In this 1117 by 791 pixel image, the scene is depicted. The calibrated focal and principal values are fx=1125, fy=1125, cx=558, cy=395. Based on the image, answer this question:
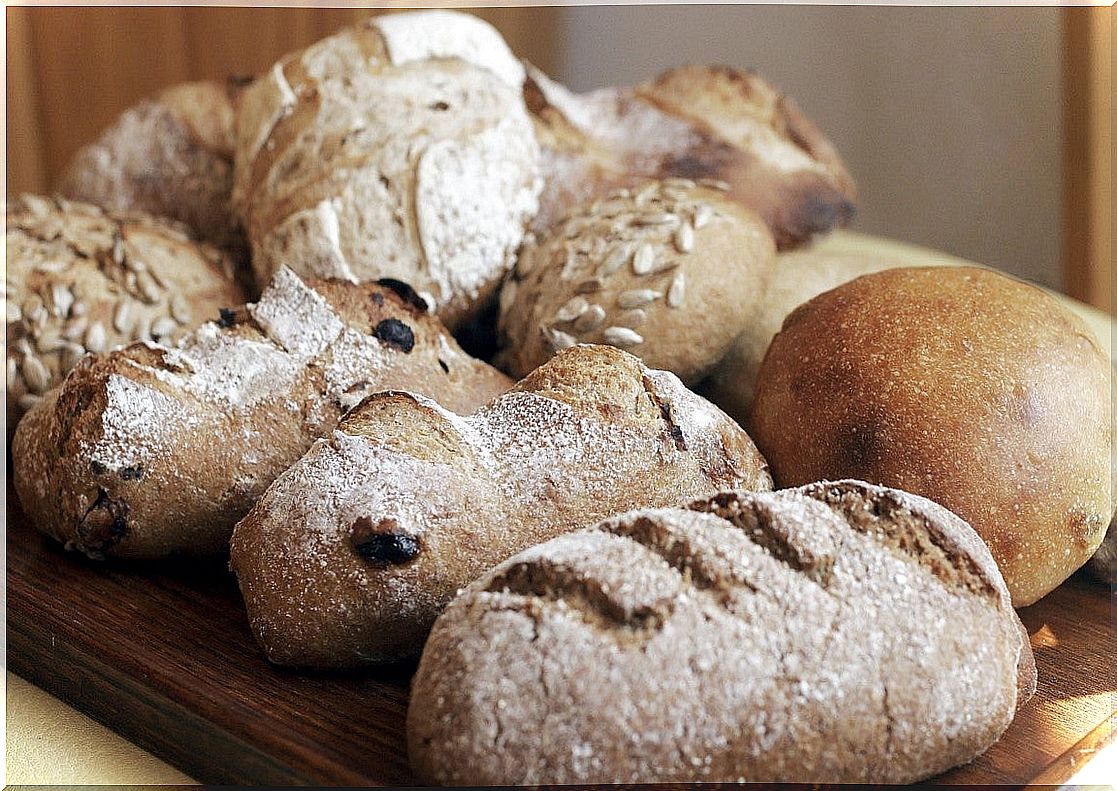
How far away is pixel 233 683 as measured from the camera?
0.92 meters

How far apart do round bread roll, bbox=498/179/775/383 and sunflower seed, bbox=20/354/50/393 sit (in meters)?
0.58

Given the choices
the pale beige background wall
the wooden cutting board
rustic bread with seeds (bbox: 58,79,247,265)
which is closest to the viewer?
the wooden cutting board

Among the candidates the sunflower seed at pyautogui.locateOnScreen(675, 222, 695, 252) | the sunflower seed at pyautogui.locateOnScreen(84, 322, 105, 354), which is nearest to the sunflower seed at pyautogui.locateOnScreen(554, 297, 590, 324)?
the sunflower seed at pyautogui.locateOnScreen(675, 222, 695, 252)

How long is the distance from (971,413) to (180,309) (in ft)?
3.21

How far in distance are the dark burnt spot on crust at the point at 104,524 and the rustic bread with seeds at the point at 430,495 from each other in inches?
7.1

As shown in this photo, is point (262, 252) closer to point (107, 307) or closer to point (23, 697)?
point (107, 307)

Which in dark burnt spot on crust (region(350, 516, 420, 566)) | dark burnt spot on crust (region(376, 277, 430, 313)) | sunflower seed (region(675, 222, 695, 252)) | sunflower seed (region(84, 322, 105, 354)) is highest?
sunflower seed (region(675, 222, 695, 252))

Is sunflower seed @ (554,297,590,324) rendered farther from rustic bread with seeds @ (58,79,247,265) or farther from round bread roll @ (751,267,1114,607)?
rustic bread with seeds @ (58,79,247,265)

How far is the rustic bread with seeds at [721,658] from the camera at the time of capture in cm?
74

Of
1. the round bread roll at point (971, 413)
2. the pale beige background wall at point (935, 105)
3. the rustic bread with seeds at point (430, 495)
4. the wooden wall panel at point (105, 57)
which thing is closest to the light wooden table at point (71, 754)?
the rustic bread with seeds at point (430, 495)

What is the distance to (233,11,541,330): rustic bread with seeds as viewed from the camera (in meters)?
1.42

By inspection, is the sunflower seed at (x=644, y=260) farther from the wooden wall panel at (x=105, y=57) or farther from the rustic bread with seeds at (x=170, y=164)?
the wooden wall panel at (x=105, y=57)

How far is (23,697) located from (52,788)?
16cm

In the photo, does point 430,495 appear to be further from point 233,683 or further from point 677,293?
point 677,293
